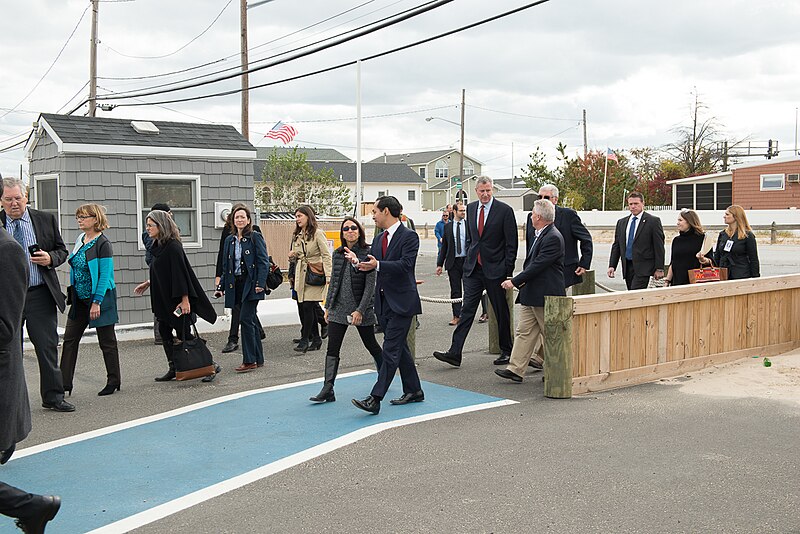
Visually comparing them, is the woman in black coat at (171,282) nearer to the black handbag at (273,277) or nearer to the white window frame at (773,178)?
the black handbag at (273,277)

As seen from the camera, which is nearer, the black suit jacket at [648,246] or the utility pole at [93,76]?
the black suit jacket at [648,246]

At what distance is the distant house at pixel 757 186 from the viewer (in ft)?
147

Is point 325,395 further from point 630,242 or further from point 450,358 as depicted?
point 630,242

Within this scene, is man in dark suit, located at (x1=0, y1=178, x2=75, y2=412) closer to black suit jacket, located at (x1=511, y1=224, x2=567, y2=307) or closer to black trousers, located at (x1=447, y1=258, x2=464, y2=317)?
black suit jacket, located at (x1=511, y1=224, x2=567, y2=307)

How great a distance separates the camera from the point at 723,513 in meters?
5.12

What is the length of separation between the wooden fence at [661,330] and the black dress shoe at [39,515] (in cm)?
494

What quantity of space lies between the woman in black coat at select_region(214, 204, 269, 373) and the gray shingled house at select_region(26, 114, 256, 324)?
338 cm

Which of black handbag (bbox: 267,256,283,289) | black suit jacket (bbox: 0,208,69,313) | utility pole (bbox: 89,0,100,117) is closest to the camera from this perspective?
black suit jacket (bbox: 0,208,69,313)

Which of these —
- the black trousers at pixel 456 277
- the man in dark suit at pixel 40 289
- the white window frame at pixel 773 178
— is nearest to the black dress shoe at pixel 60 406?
the man in dark suit at pixel 40 289

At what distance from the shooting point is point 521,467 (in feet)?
19.9

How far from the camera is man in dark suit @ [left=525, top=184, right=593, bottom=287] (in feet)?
33.2

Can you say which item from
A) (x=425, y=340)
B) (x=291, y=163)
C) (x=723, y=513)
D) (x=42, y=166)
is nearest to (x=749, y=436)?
(x=723, y=513)

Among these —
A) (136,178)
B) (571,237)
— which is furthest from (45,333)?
(571,237)

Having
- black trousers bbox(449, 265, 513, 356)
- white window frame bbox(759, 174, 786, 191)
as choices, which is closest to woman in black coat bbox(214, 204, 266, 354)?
black trousers bbox(449, 265, 513, 356)
